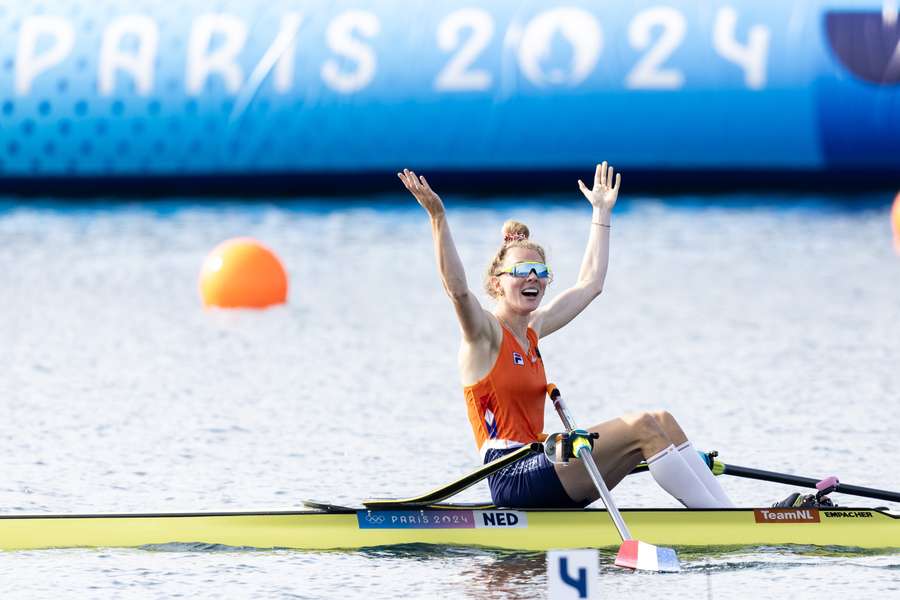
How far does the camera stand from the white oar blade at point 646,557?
7250 millimetres

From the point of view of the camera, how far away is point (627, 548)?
7.35 metres

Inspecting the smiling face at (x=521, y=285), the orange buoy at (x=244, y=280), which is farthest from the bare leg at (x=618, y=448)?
the orange buoy at (x=244, y=280)

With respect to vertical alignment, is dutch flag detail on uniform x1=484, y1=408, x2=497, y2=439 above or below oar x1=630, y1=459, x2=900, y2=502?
above

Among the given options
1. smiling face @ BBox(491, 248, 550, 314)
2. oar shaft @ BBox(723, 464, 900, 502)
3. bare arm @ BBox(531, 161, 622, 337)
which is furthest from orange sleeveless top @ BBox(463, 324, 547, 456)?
oar shaft @ BBox(723, 464, 900, 502)

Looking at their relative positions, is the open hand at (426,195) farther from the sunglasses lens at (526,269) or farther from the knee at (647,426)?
the knee at (647,426)

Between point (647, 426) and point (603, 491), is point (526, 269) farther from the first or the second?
point (603, 491)

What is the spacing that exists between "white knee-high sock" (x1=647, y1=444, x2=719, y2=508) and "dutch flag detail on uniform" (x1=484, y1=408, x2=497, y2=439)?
2.16 ft

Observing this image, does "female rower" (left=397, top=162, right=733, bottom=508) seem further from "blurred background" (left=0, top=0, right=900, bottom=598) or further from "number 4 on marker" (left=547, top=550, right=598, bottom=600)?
"number 4 on marker" (left=547, top=550, right=598, bottom=600)

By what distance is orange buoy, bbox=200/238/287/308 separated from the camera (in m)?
15.1

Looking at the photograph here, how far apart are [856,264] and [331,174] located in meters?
7.34

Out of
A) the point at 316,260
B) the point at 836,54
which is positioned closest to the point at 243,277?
the point at 316,260

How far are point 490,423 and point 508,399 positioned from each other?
138 mm

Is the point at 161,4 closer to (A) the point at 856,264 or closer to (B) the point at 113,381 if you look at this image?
(A) the point at 856,264

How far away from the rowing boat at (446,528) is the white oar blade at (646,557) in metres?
0.35
